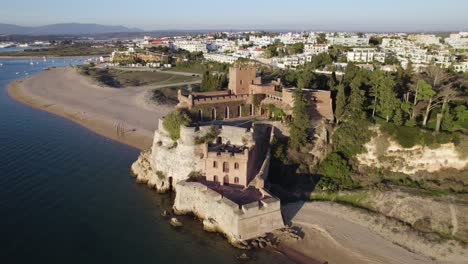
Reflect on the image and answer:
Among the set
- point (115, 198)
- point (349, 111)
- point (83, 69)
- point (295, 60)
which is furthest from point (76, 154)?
point (83, 69)

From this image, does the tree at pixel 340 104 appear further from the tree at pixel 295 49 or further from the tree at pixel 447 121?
the tree at pixel 295 49

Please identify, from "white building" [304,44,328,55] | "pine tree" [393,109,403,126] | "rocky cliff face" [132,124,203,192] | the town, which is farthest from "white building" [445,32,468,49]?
"rocky cliff face" [132,124,203,192]

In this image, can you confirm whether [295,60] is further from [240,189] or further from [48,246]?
[48,246]

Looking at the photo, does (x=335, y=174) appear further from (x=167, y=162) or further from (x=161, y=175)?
(x=161, y=175)

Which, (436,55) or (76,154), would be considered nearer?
(76,154)

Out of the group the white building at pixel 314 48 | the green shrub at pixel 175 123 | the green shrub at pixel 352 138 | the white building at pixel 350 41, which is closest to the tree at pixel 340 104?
the green shrub at pixel 352 138
